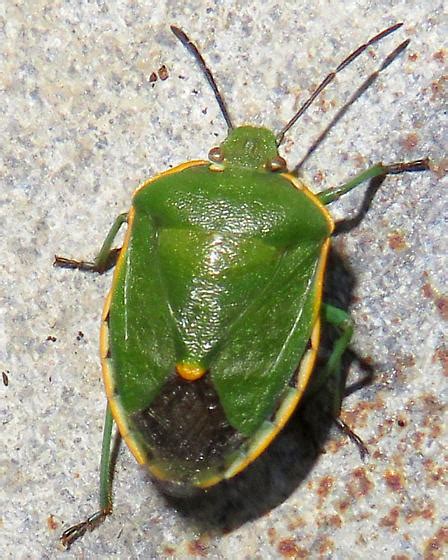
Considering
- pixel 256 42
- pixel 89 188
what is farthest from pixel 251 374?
pixel 256 42

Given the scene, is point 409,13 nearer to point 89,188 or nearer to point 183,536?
Result: point 89,188

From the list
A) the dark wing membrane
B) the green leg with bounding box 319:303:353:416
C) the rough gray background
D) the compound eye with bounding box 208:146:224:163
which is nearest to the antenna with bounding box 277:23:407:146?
the rough gray background

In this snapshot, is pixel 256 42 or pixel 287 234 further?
pixel 256 42

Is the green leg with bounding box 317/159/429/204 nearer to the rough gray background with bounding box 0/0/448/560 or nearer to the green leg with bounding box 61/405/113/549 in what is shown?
the rough gray background with bounding box 0/0/448/560

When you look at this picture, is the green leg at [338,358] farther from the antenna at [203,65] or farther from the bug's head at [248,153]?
the antenna at [203,65]

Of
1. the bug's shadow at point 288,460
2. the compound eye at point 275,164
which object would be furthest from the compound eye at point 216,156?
the bug's shadow at point 288,460

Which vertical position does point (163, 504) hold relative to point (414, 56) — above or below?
below

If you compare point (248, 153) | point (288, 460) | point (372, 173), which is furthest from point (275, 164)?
point (288, 460)
